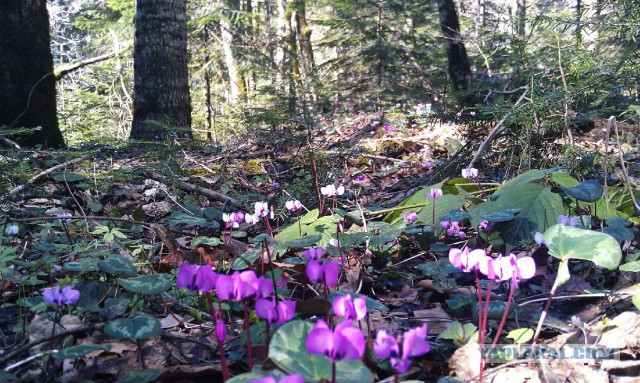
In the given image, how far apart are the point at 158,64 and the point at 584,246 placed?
18.3ft

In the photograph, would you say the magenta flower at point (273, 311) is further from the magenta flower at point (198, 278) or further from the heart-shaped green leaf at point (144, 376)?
the heart-shaped green leaf at point (144, 376)

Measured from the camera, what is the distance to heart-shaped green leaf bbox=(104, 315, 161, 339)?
1.12m

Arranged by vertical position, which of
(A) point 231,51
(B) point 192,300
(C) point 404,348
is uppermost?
(A) point 231,51

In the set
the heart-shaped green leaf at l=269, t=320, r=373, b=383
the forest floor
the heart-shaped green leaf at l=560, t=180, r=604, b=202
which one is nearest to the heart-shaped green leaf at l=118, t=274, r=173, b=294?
the forest floor

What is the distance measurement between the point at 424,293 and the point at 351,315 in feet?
3.25

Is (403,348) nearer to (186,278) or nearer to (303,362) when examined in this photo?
(303,362)

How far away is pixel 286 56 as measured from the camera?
16344 millimetres

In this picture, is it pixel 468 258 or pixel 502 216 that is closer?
A: pixel 468 258

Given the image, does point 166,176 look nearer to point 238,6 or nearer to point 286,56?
point 238,6

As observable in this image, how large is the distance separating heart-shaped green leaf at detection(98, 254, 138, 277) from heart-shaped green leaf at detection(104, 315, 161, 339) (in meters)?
0.42

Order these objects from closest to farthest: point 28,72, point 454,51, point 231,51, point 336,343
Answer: point 336,343 → point 28,72 → point 454,51 → point 231,51

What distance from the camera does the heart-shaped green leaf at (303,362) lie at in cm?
84

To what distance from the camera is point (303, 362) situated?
2.85ft

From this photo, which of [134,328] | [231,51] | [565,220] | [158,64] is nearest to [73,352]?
[134,328]
